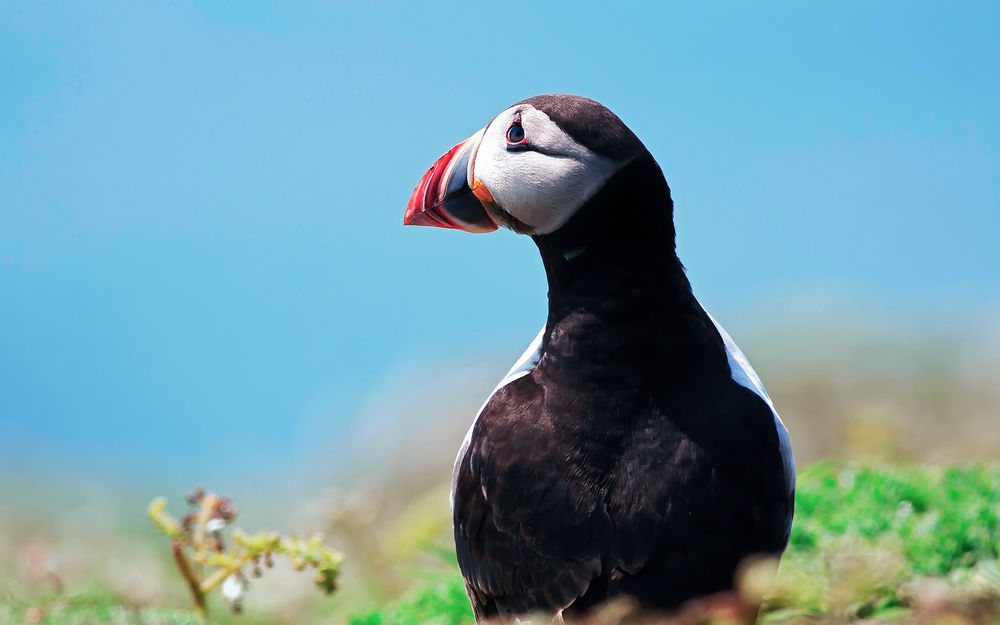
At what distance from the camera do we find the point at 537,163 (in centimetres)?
302

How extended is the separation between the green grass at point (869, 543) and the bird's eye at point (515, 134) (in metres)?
1.48

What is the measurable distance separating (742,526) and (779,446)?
291mm

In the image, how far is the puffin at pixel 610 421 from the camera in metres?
2.92

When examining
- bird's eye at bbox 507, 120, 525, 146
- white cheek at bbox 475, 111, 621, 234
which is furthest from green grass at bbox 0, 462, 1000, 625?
bird's eye at bbox 507, 120, 525, 146

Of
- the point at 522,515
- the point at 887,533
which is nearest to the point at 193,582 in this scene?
the point at 522,515

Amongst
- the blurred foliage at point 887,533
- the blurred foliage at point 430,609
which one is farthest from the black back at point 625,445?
the blurred foliage at point 430,609

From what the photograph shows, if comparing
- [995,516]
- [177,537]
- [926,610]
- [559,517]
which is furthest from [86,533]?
[926,610]

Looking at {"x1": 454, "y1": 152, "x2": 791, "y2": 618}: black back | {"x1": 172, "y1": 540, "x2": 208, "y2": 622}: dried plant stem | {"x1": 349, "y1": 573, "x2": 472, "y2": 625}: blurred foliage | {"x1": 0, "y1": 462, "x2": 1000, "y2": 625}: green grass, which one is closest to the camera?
{"x1": 454, "y1": 152, "x2": 791, "y2": 618}: black back

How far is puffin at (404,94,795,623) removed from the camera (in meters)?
2.92

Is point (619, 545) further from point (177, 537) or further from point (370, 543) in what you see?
point (370, 543)

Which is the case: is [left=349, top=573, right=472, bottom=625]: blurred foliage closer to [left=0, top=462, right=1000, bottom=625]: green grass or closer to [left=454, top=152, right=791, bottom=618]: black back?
[left=0, top=462, right=1000, bottom=625]: green grass

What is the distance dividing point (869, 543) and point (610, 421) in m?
0.81

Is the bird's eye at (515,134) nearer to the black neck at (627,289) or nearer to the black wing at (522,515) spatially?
the black neck at (627,289)

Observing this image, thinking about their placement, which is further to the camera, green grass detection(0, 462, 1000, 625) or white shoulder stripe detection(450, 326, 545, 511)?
white shoulder stripe detection(450, 326, 545, 511)
